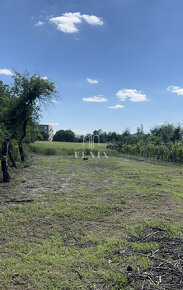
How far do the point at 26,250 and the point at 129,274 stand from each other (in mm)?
1193

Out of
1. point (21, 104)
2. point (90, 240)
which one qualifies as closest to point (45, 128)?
point (21, 104)

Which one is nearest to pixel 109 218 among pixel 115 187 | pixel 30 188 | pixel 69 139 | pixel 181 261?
pixel 181 261

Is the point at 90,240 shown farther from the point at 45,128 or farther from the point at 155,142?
the point at 45,128

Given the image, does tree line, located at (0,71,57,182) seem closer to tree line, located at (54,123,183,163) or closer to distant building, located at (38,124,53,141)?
distant building, located at (38,124,53,141)

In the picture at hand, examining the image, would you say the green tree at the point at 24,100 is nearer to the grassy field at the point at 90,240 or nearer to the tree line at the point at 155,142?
the grassy field at the point at 90,240

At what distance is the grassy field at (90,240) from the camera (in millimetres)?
1799

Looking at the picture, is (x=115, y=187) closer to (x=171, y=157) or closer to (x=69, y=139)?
(x=171, y=157)

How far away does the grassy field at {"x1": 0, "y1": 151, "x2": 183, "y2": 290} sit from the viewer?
1799 millimetres

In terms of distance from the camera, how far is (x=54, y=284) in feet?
5.65

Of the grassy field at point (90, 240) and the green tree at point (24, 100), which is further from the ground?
the green tree at point (24, 100)

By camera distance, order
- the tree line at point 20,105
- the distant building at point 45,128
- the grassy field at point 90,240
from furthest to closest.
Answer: the distant building at point 45,128
the tree line at point 20,105
the grassy field at point 90,240

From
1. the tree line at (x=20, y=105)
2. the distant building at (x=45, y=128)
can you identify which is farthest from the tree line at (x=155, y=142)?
the tree line at (x=20, y=105)

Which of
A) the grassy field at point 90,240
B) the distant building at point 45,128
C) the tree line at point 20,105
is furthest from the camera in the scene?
the distant building at point 45,128

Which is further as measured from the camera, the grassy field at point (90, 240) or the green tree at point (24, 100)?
the green tree at point (24, 100)
